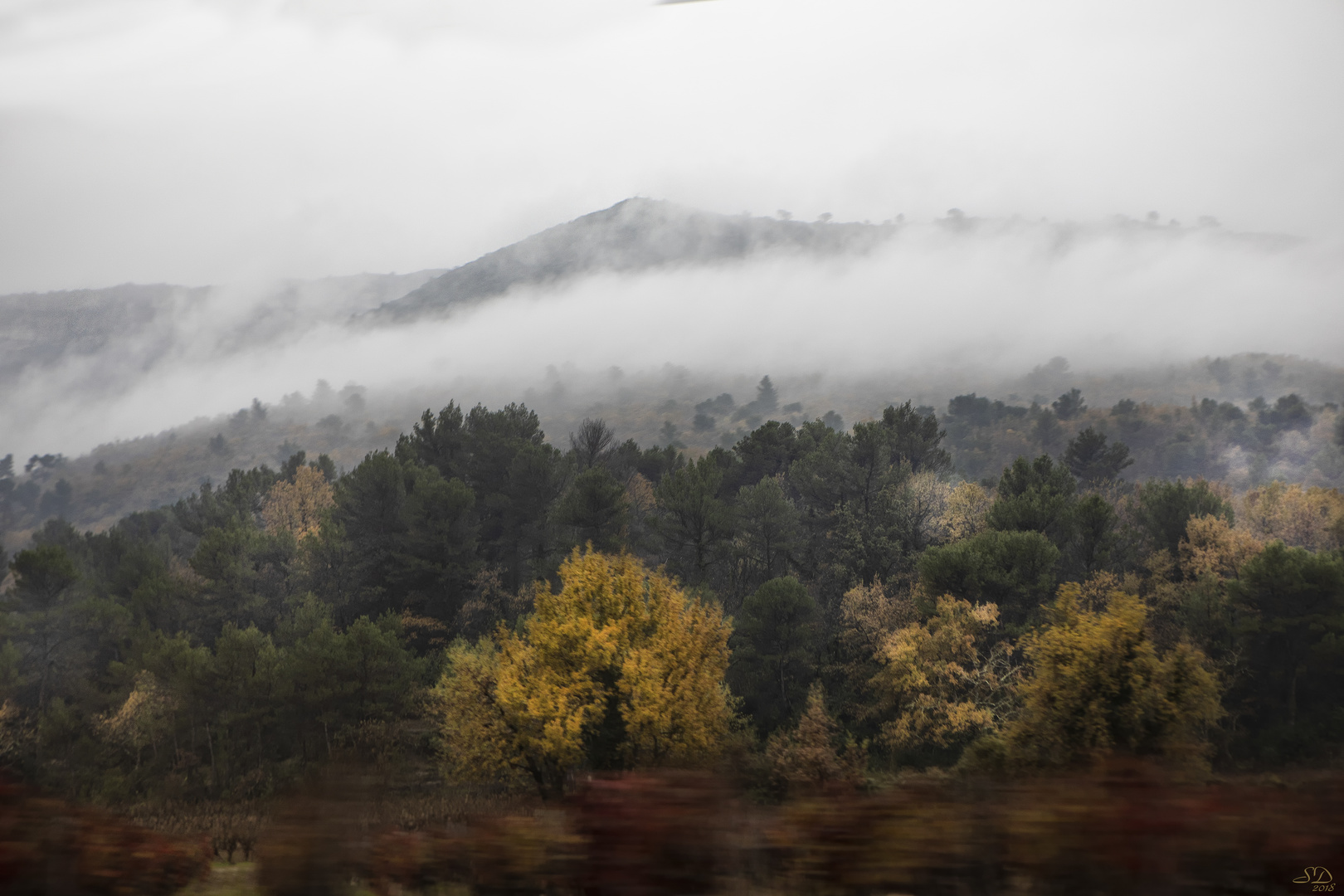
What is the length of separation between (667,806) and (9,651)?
54284 mm

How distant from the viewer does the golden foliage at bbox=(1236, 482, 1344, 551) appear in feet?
167

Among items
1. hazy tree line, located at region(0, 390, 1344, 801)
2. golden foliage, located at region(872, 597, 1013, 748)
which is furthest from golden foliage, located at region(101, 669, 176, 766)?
golden foliage, located at region(872, 597, 1013, 748)

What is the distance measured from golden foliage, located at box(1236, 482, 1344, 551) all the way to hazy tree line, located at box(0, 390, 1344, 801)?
0.29 metres

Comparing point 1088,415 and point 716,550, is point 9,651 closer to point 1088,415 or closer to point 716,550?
point 716,550

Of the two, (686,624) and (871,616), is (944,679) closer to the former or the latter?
(871,616)

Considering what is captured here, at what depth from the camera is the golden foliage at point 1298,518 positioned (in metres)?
50.9

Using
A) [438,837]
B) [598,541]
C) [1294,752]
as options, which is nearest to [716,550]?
[598,541]

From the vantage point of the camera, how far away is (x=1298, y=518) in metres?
54.9

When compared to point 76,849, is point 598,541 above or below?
below

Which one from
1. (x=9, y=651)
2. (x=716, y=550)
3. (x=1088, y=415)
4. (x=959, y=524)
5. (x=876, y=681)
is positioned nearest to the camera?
(x=876, y=681)

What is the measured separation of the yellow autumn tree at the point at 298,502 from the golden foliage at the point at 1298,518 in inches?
3181

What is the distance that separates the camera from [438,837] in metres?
6.79

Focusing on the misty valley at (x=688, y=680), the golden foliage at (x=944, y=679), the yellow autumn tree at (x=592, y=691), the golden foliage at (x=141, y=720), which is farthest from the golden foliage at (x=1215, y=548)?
the golden foliage at (x=141, y=720)

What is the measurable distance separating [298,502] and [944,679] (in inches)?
2933
